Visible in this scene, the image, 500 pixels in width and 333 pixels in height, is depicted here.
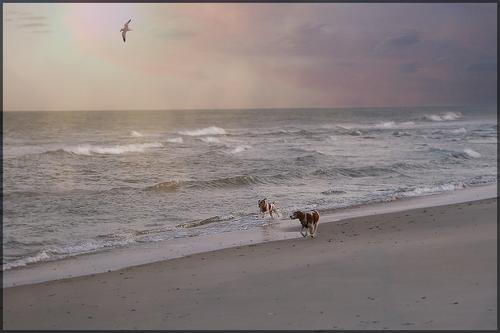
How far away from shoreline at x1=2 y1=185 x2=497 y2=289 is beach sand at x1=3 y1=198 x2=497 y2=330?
1.51 ft

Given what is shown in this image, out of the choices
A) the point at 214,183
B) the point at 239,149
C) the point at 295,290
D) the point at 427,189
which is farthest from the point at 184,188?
the point at 239,149

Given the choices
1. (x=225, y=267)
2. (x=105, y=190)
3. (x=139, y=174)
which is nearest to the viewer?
(x=225, y=267)

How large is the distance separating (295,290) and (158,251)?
3.74 meters

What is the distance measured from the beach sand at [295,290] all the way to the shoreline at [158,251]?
46 centimetres

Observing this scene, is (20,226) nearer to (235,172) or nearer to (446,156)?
(235,172)

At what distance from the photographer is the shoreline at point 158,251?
860 centimetres

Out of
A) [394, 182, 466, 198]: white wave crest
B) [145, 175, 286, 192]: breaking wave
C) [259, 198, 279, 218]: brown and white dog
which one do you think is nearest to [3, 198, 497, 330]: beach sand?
[259, 198, 279, 218]: brown and white dog

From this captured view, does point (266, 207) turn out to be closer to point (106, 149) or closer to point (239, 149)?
point (239, 149)

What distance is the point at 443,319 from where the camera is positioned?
219 inches

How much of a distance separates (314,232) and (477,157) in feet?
65.7

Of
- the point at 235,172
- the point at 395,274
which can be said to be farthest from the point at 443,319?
the point at 235,172

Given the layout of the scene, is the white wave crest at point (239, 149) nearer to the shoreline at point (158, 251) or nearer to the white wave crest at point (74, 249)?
the shoreline at point (158, 251)

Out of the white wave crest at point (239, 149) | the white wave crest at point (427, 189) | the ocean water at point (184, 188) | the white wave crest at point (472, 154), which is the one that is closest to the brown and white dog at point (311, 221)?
the ocean water at point (184, 188)

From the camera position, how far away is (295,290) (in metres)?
6.88
